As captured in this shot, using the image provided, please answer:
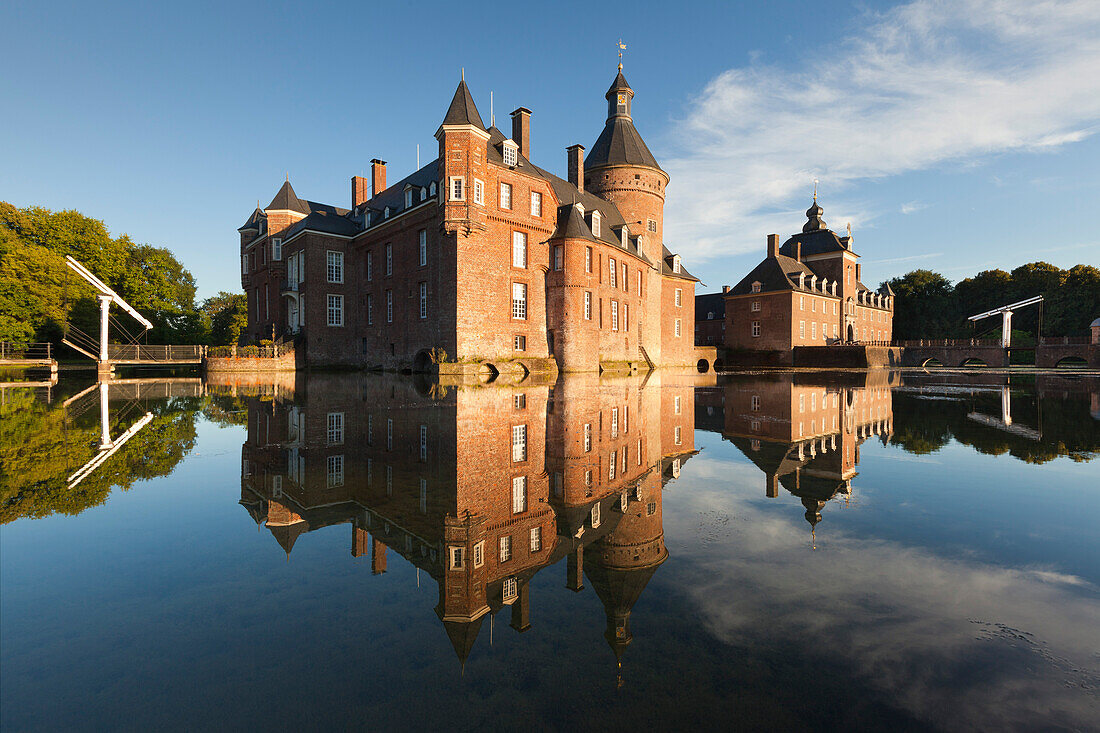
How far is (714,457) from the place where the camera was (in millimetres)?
7523

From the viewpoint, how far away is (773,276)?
5566 cm

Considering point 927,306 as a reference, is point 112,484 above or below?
below

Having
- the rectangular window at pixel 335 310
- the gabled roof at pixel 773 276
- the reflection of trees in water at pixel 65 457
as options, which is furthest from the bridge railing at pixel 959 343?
the reflection of trees in water at pixel 65 457

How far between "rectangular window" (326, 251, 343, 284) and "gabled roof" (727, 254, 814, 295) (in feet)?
138

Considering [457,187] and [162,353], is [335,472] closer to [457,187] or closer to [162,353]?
[457,187]

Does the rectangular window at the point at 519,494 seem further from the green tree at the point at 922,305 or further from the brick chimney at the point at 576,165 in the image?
the green tree at the point at 922,305

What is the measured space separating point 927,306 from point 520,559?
93.0m

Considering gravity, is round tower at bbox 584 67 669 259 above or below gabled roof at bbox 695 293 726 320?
above

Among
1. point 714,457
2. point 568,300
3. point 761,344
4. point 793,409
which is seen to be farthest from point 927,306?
point 714,457

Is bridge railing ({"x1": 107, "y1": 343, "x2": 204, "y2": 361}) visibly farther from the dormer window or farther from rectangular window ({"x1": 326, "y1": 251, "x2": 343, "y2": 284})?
the dormer window

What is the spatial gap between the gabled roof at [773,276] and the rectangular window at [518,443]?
170ft

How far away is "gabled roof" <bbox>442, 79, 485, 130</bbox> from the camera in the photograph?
1050 inches

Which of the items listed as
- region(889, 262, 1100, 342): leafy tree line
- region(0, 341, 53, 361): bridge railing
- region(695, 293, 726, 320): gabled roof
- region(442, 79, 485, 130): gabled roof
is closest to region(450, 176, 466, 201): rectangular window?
region(442, 79, 485, 130): gabled roof

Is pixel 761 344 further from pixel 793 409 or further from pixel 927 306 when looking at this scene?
pixel 793 409
